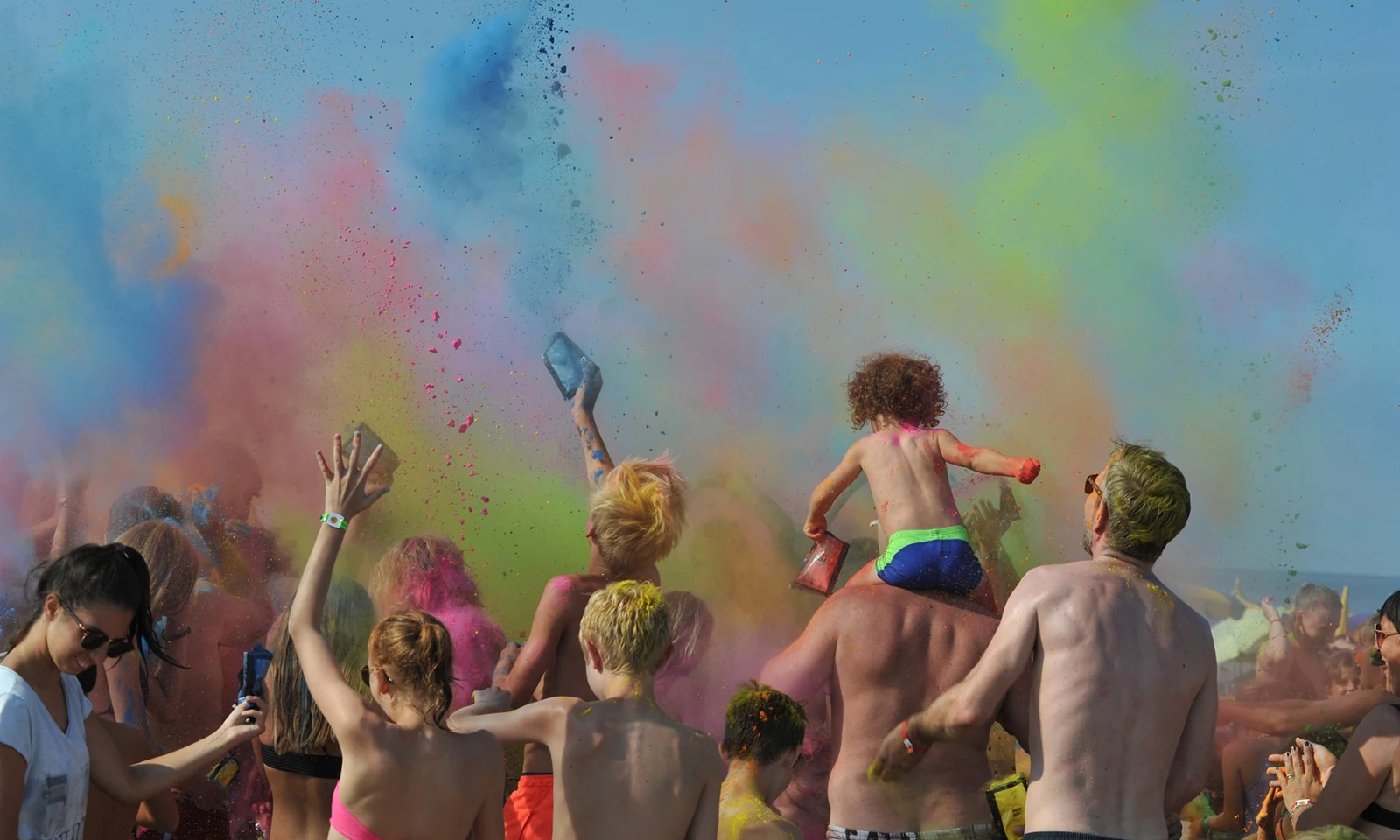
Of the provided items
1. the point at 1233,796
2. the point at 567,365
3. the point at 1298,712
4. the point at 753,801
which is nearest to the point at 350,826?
the point at 753,801

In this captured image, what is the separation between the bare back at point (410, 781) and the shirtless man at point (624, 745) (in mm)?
137

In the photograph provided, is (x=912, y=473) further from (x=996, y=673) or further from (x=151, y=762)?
(x=151, y=762)

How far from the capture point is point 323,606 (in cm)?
308

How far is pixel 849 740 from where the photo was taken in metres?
3.97

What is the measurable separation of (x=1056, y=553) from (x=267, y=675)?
461 centimetres

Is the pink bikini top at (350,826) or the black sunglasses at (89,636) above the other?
the black sunglasses at (89,636)

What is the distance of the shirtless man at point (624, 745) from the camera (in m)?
3.01

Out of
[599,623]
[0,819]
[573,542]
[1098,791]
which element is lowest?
[1098,791]

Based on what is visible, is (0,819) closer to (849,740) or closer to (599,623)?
(599,623)

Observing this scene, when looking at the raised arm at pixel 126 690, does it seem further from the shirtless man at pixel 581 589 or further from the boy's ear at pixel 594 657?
the boy's ear at pixel 594 657

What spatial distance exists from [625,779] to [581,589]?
1056mm

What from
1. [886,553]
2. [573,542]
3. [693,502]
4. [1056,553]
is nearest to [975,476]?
[1056,553]

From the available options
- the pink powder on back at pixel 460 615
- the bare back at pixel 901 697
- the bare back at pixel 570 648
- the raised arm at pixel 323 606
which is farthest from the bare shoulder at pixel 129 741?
the bare back at pixel 901 697

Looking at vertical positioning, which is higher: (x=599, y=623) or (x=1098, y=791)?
(x=599, y=623)
